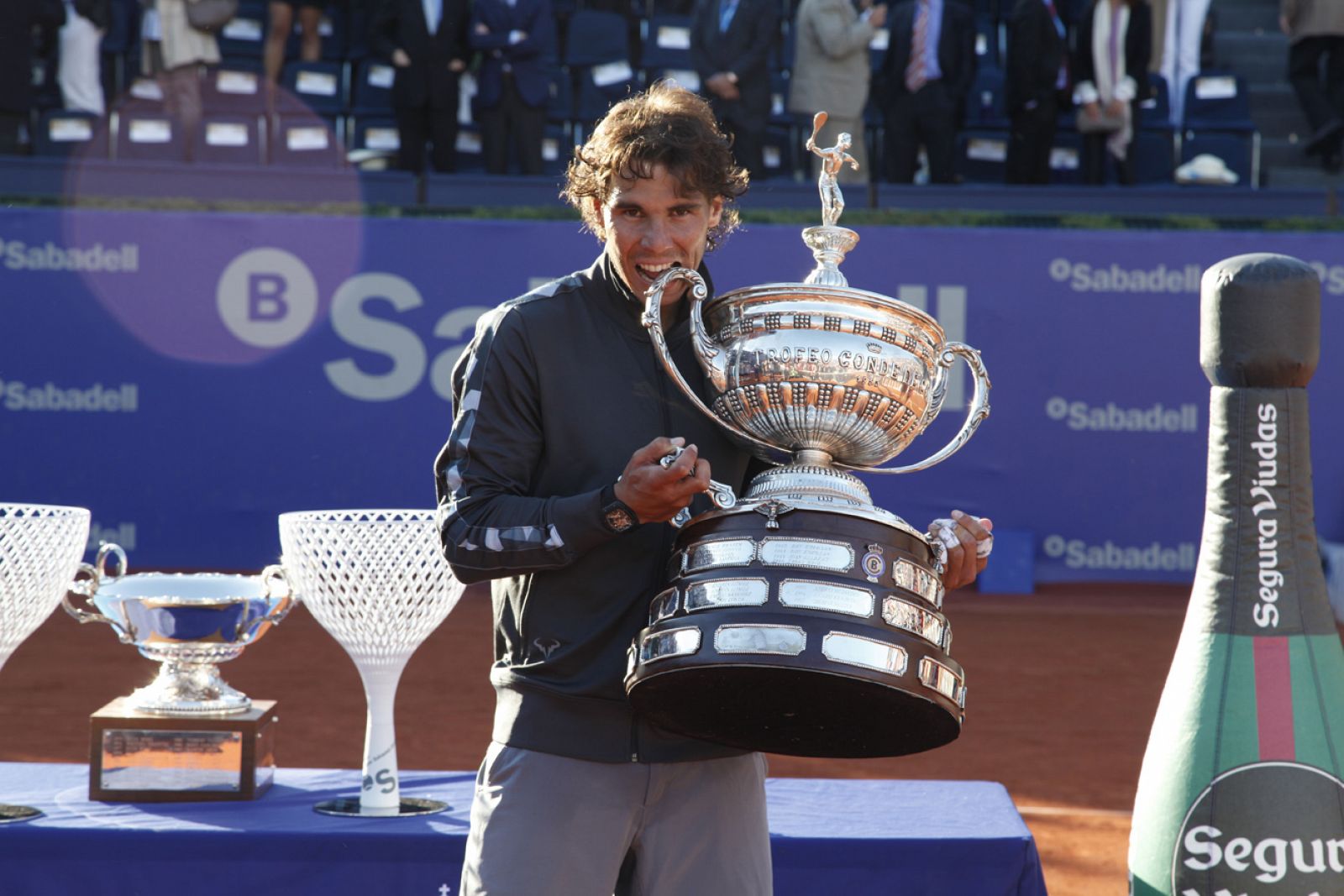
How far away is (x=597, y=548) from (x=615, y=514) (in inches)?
7.6

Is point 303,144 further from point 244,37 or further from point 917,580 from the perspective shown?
point 917,580

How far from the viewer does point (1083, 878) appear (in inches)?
151

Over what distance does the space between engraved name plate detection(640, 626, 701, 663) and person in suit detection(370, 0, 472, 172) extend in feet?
31.5

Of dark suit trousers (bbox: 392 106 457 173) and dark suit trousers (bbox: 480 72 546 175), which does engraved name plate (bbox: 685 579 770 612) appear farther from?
dark suit trousers (bbox: 392 106 457 173)

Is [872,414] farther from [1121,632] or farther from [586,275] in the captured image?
[1121,632]

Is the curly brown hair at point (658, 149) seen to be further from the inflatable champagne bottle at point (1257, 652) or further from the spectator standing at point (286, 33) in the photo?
the spectator standing at point (286, 33)

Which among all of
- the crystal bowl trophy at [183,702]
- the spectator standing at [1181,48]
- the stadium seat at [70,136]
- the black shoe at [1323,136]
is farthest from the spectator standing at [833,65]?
the crystal bowl trophy at [183,702]

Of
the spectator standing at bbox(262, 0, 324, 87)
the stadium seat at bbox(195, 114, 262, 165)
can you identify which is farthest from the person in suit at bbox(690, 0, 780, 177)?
the stadium seat at bbox(195, 114, 262, 165)

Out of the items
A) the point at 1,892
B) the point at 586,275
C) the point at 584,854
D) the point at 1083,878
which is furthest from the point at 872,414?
the point at 1083,878

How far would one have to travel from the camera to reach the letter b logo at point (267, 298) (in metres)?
9.05

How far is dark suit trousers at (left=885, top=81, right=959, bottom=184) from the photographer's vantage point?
11.0m

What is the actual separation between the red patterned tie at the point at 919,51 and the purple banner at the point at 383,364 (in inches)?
90.2

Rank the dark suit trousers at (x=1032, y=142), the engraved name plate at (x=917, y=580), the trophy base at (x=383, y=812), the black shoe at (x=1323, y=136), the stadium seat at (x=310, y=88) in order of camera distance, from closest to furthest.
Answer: the engraved name plate at (x=917, y=580) → the trophy base at (x=383, y=812) → the dark suit trousers at (x=1032, y=142) → the black shoe at (x=1323, y=136) → the stadium seat at (x=310, y=88)

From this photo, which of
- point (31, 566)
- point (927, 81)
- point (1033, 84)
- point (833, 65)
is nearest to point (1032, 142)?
point (1033, 84)
